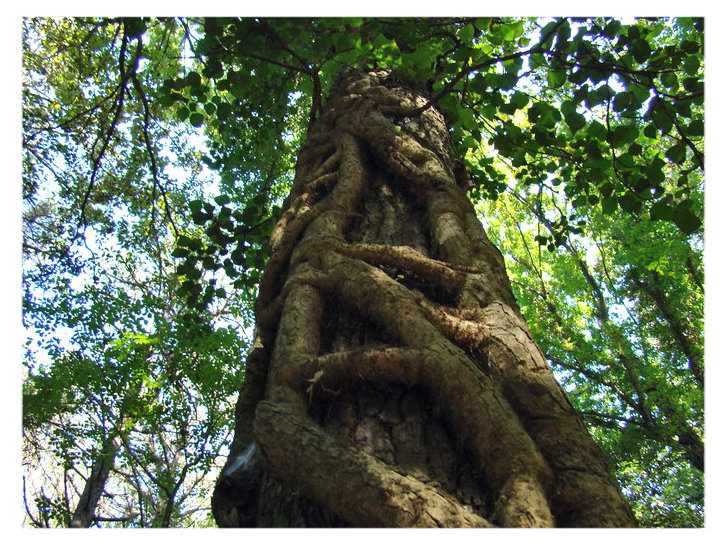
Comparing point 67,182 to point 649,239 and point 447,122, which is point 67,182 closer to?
point 447,122

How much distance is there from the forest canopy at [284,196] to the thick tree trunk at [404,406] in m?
0.99

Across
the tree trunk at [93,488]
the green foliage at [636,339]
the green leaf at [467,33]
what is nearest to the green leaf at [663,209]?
the green leaf at [467,33]

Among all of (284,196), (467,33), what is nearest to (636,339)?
(284,196)

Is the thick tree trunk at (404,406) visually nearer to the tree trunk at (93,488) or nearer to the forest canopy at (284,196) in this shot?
the forest canopy at (284,196)

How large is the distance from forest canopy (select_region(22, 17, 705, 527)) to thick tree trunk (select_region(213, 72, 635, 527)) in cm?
99

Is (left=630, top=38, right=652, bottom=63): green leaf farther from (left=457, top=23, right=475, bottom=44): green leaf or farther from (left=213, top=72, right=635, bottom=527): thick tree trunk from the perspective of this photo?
(left=213, top=72, right=635, bottom=527): thick tree trunk

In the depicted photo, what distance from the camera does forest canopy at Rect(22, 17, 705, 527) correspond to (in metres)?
2.47

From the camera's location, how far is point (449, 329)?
153 centimetres

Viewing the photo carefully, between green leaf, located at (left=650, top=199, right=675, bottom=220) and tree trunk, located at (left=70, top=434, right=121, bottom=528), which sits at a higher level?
green leaf, located at (left=650, top=199, right=675, bottom=220)

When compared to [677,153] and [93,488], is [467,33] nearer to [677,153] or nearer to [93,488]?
[677,153]

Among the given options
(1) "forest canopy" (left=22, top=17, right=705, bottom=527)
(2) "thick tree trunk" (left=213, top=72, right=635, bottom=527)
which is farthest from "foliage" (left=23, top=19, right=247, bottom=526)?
(2) "thick tree trunk" (left=213, top=72, right=635, bottom=527)

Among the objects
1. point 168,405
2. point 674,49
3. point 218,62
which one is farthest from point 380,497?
point 168,405

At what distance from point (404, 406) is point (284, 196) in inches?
268

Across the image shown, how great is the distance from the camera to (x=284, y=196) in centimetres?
779
